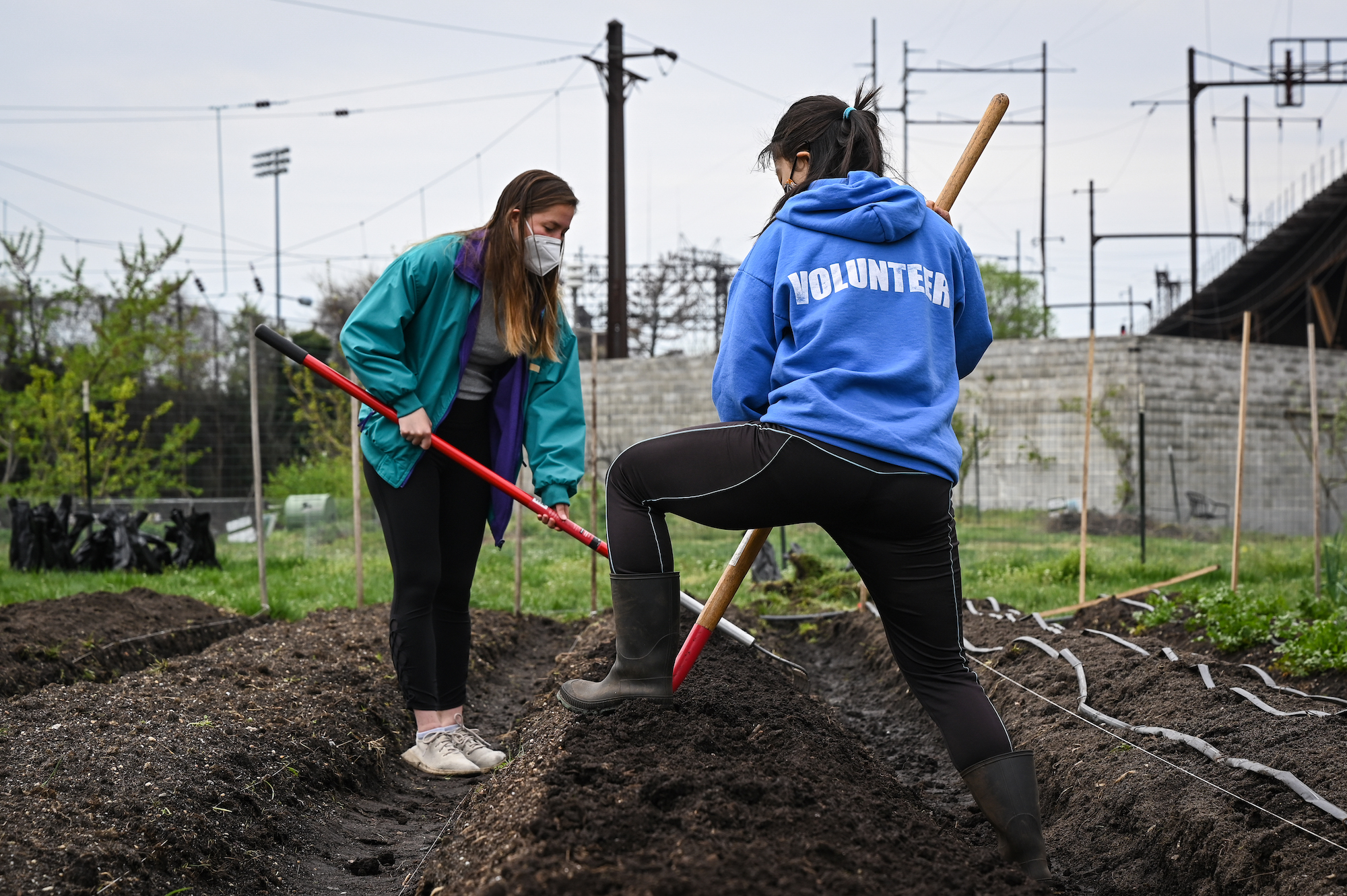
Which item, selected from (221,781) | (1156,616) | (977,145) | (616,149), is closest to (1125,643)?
(1156,616)

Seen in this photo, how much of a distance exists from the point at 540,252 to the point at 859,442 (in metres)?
1.64

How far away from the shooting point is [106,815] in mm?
2477

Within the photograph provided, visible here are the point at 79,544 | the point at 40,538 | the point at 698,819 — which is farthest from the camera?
the point at 79,544

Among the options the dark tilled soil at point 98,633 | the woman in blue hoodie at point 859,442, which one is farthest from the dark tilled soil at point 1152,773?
the dark tilled soil at point 98,633

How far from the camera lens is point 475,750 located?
3.41 m

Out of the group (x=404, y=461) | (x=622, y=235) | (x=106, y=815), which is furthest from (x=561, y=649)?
(x=622, y=235)

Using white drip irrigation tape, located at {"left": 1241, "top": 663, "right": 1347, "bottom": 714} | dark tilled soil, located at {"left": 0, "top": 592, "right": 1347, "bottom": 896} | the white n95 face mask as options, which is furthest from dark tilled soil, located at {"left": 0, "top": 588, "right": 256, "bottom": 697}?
white drip irrigation tape, located at {"left": 1241, "top": 663, "right": 1347, "bottom": 714}

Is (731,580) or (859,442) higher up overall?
(859,442)

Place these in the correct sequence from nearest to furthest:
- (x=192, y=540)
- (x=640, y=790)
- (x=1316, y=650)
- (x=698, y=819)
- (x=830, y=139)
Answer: (x=698, y=819) → (x=640, y=790) → (x=830, y=139) → (x=1316, y=650) → (x=192, y=540)

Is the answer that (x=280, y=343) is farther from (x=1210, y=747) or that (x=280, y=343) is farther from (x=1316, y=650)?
(x=1316, y=650)

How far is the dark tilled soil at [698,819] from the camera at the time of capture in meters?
1.67

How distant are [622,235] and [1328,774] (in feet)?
57.9

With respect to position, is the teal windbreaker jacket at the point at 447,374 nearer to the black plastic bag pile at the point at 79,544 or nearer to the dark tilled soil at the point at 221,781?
the dark tilled soil at the point at 221,781

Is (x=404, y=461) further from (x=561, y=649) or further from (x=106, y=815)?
(x=561, y=649)
